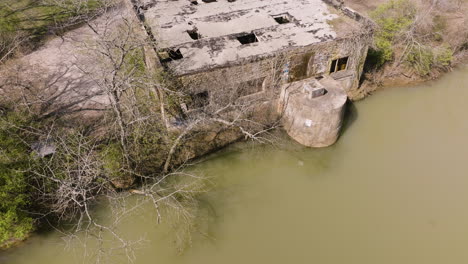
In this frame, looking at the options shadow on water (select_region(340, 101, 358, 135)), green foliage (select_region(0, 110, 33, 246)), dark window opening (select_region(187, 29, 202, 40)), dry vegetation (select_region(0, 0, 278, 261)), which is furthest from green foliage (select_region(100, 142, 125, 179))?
shadow on water (select_region(340, 101, 358, 135))

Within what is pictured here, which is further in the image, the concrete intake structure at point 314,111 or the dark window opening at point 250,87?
the dark window opening at point 250,87

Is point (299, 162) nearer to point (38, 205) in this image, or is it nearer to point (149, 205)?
point (149, 205)

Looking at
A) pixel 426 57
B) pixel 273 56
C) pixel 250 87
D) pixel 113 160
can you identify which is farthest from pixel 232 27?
pixel 426 57

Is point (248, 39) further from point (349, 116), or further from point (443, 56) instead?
point (443, 56)

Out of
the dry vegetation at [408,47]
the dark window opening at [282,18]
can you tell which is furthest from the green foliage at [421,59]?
the dark window opening at [282,18]

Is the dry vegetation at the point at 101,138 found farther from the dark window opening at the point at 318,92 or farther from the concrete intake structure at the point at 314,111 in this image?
the dark window opening at the point at 318,92
